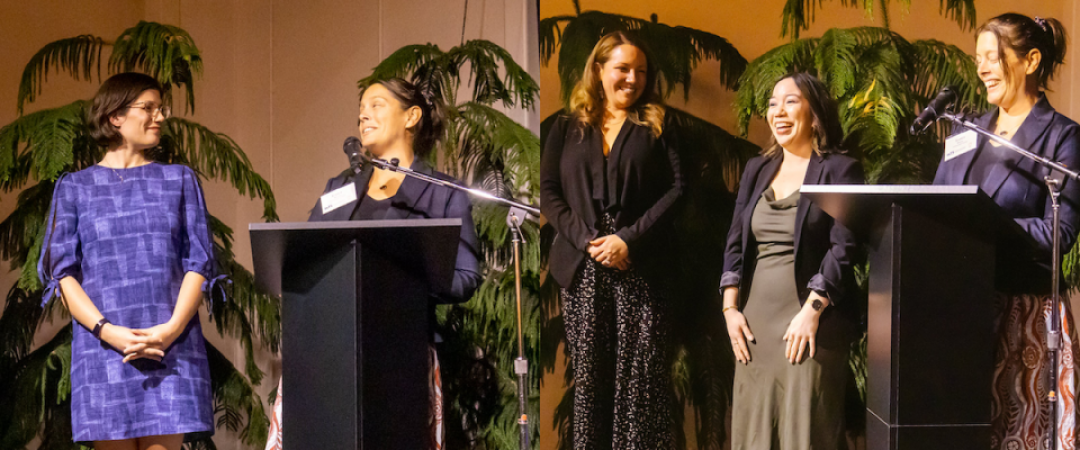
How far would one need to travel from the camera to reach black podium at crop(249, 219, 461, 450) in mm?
2381

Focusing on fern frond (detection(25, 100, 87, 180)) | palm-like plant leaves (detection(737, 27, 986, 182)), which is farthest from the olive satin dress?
fern frond (detection(25, 100, 87, 180))

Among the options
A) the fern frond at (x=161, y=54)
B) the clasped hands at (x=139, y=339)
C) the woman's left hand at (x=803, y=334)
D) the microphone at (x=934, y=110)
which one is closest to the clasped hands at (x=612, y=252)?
the woman's left hand at (x=803, y=334)

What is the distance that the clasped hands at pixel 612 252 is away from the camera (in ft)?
10.5

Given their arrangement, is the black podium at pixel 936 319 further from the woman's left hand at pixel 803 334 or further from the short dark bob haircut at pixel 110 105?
the short dark bob haircut at pixel 110 105

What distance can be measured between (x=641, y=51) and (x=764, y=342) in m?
1.18

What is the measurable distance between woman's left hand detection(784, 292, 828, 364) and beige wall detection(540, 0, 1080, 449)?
0.45 meters

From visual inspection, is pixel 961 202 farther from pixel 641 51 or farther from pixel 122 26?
pixel 122 26

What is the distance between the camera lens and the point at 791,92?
3121 millimetres

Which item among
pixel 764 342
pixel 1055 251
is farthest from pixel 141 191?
pixel 1055 251

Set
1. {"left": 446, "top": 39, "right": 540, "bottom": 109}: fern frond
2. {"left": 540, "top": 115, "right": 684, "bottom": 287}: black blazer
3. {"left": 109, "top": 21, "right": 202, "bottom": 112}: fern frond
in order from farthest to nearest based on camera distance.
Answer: {"left": 446, "top": 39, "right": 540, "bottom": 109}: fern frond
{"left": 109, "top": 21, "right": 202, "bottom": 112}: fern frond
{"left": 540, "top": 115, "right": 684, "bottom": 287}: black blazer

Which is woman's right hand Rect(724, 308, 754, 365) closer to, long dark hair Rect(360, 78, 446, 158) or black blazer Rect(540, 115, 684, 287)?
black blazer Rect(540, 115, 684, 287)

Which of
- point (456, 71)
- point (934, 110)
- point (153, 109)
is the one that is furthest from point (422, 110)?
point (934, 110)

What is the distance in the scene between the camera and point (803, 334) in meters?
3.07

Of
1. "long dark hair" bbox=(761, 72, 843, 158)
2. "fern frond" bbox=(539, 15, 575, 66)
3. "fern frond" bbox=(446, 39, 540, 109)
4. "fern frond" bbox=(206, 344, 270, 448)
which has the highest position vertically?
"fern frond" bbox=(539, 15, 575, 66)
